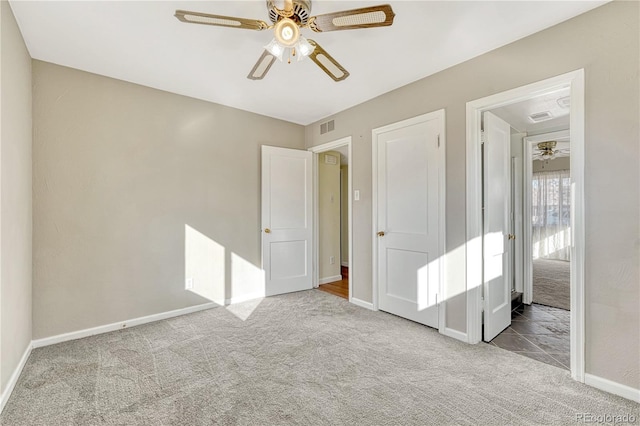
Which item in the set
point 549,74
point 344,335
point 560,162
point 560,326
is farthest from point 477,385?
point 560,162

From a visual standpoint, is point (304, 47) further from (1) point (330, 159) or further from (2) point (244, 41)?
(1) point (330, 159)

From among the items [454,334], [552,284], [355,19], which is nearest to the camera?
[355,19]

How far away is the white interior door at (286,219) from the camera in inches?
159

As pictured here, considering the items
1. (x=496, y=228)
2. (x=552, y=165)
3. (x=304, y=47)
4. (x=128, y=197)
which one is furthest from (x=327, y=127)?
(x=552, y=165)

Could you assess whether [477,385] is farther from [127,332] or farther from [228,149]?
[228,149]

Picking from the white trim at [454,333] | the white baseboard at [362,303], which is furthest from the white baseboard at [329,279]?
the white trim at [454,333]

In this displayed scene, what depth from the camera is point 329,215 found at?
198 inches

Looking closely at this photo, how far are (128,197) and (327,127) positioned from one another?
2.61m

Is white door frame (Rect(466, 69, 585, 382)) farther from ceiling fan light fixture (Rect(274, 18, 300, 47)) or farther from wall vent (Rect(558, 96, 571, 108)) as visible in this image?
ceiling fan light fixture (Rect(274, 18, 300, 47))

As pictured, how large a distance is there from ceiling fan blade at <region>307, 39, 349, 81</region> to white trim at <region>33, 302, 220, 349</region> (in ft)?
9.62

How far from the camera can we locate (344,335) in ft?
9.21

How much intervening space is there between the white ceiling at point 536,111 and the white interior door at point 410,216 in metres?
0.83

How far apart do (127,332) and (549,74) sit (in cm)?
427

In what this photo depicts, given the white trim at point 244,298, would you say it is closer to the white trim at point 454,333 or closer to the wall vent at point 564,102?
the white trim at point 454,333
